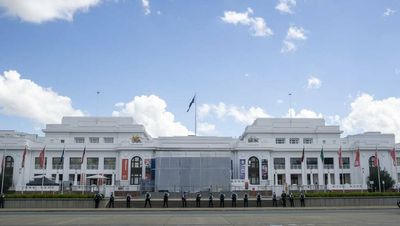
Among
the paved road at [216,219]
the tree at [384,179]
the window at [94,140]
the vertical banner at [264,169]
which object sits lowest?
the paved road at [216,219]

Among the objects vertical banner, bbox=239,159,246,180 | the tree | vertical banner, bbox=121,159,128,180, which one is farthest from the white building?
the tree

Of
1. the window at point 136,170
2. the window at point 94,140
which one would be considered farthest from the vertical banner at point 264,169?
the window at point 94,140

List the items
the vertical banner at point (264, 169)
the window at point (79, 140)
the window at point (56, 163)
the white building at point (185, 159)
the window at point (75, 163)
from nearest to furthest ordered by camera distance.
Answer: the white building at point (185, 159), the vertical banner at point (264, 169), the window at point (56, 163), the window at point (75, 163), the window at point (79, 140)

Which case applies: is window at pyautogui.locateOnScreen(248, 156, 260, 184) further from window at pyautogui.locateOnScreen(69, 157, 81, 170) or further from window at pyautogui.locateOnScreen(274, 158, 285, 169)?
window at pyautogui.locateOnScreen(69, 157, 81, 170)

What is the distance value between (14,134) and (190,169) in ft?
145

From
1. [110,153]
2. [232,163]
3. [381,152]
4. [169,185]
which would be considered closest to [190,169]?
[169,185]

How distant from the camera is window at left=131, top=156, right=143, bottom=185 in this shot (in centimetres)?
9369

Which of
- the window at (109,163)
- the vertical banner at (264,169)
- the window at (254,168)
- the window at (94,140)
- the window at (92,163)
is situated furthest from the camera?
the window at (94,140)

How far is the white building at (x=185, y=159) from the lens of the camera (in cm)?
8962

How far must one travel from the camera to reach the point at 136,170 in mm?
94812

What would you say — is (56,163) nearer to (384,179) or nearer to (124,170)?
(124,170)

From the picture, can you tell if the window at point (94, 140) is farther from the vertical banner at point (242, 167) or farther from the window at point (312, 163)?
the window at point (312, 163)

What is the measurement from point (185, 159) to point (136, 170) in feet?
37.8

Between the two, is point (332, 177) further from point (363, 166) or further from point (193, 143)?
point (193, 143)
